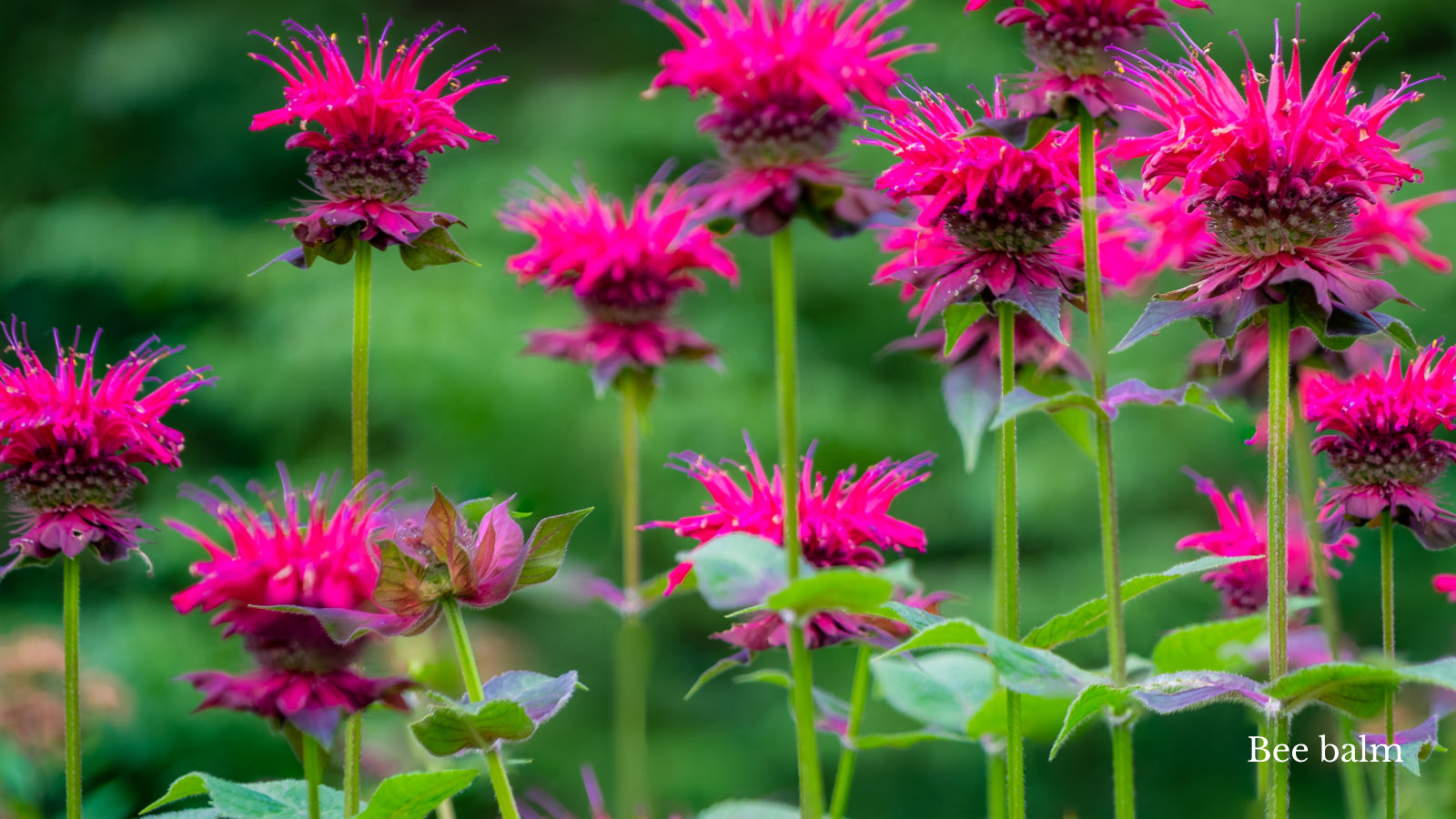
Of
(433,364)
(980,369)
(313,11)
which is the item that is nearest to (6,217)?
(313,11)

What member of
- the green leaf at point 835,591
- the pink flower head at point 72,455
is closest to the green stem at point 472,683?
the green leaf at point 835,591

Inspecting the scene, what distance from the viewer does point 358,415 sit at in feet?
3.49

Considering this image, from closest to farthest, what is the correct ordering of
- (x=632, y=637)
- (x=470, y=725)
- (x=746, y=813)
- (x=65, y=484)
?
1. (x=470, y=725)
2. (x=65, y=484)
3. (x=746, y=813)
4. (x=632, y=637)

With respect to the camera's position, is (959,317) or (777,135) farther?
(959,317)

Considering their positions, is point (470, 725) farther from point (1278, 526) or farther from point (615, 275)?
point (615, 275)

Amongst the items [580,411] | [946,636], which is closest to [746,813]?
[946,636]

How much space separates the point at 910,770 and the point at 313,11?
128 inches

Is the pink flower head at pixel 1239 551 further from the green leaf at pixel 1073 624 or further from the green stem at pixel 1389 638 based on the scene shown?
the green leaf at pixel 1073 624

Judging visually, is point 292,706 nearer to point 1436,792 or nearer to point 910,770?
point 1436,792

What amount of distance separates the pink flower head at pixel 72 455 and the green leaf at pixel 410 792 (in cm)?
41

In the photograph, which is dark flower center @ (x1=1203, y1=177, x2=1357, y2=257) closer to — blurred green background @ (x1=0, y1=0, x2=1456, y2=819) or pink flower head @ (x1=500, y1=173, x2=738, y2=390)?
pink flower head @ (x1=500, y1=173, x2=738, y2=390)

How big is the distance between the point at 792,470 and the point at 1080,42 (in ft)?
1.37

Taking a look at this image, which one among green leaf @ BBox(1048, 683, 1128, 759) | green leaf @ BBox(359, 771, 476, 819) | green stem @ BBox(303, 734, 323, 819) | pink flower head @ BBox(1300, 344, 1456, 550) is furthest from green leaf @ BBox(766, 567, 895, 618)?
pink flower head @ BBox(1300, 344, 1456, 550)

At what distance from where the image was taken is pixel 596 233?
1829 mm
